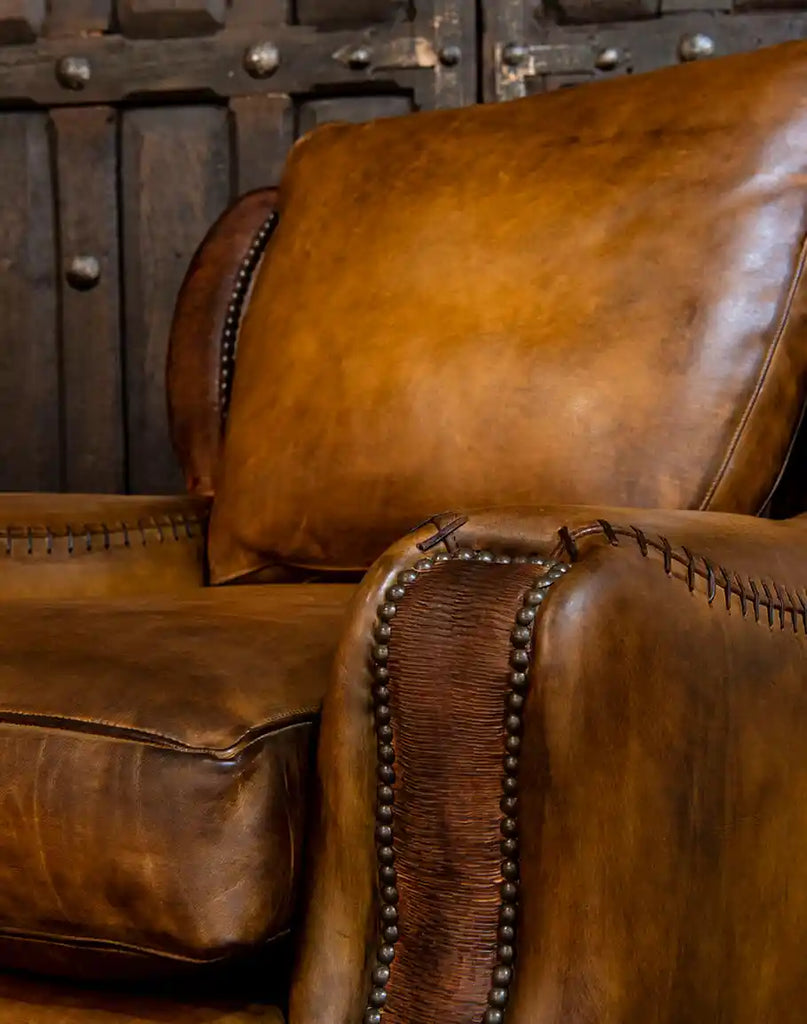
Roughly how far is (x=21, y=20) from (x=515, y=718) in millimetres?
1725

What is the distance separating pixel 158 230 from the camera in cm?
204

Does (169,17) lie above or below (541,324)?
above

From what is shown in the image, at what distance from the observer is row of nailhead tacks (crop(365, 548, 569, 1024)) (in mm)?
657

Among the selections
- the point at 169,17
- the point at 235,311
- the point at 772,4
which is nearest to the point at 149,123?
the point at 169,17

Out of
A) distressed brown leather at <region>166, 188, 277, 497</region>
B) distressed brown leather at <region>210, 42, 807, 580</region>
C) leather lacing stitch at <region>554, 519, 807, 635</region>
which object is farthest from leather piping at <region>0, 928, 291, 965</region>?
distressed brown leather at <region>166, 188, 277, 497</region>

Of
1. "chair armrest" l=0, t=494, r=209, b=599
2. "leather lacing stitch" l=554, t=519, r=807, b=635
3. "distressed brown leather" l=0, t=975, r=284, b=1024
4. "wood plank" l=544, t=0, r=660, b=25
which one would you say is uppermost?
"wood plank" l=544, t=0, r=660, b=25

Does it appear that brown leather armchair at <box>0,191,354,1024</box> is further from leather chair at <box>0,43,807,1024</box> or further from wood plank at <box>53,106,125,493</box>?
wood plank at <box>53,106,125,493</box>

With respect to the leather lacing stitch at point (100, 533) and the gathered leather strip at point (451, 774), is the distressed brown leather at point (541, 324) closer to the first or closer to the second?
the leather lacing stitch at point (100, 533)

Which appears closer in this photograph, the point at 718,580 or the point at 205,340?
the point at 718,580

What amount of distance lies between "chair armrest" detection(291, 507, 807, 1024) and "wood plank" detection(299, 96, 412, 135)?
4.34ft

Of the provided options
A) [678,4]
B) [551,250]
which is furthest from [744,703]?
[678,4]

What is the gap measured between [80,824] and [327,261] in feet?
2.39

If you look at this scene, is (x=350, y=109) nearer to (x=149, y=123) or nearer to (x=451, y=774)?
(x=149, y=123)

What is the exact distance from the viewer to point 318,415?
123 centimetres
